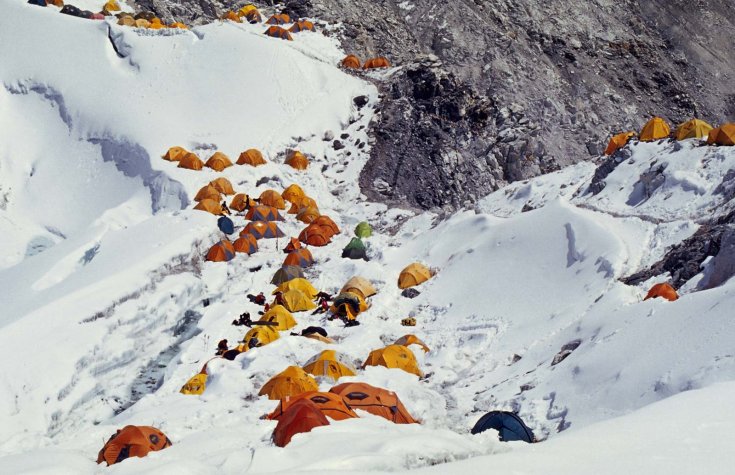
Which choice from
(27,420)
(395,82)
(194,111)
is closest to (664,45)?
(395,82)

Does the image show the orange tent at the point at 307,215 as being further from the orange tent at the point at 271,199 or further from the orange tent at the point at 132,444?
the orange tent at the point at 132,444

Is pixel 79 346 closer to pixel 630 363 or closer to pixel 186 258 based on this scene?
pixel 186 258

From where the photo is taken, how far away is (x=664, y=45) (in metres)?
43.3

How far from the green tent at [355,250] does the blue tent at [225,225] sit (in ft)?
13.7

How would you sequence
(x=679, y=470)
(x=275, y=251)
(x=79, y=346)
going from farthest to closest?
(x=275, y=251) → (x=79, y=346) → (x=679, y=470)

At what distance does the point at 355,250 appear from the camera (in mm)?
24172

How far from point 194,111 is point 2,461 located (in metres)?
22.4

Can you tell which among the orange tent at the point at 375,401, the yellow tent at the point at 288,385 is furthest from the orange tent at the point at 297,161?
the orange tent at the point at 375,401

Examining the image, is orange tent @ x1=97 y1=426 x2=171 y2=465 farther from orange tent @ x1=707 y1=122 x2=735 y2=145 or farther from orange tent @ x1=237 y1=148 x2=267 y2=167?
orange tent @ x1=237 y1=148 x2=267 y2=167

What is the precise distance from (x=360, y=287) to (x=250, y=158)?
10.5m

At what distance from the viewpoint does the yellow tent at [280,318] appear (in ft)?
64.2

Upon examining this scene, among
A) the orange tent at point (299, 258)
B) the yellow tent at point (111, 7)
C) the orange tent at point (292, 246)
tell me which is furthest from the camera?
the yellow tent at point (111, 7)

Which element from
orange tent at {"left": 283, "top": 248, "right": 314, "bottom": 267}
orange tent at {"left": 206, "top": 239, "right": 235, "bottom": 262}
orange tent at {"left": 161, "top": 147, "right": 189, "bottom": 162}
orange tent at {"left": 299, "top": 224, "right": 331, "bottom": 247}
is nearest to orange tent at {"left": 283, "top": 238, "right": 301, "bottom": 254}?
orange tent at {"left": 283, "top": 248, "right": 314, "bottom": 267}

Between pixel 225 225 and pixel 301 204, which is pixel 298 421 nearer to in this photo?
pixel 225 225
